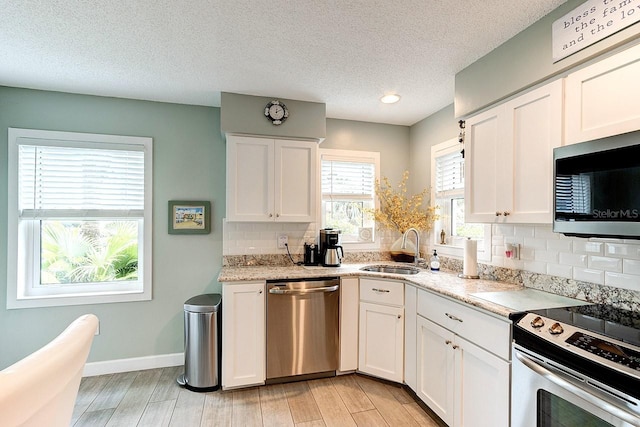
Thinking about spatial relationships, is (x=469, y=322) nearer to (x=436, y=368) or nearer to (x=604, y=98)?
(x=436, y=368)

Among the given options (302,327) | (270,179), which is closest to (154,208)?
(270,179)

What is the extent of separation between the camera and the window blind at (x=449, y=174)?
288 centimetres

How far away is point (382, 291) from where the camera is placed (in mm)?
2600

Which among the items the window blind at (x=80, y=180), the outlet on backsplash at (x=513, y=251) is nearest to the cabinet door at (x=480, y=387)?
the outlet on backsplash at (x=513, y=251)

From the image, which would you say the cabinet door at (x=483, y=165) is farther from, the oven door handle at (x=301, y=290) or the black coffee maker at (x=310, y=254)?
the black coffee maker at (x=310, y=254)

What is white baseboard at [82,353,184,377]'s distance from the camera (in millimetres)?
2776

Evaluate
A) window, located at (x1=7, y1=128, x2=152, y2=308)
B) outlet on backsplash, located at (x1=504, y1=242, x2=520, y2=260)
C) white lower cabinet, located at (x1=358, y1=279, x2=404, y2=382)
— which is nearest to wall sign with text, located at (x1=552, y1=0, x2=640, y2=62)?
outlet on backsplash, located at (x1=504, y1=242, x2=520, y2=260)

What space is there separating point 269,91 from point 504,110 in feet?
6.01

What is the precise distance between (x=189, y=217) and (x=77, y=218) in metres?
0.95

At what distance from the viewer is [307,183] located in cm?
298

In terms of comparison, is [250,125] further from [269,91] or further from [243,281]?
[243,281]

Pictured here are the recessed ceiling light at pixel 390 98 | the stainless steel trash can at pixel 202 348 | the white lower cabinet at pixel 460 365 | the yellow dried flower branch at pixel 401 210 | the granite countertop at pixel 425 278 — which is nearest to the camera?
the white lower cabinet at pixel 460 365

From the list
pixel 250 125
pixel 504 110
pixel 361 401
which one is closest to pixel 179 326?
pixel 361 401

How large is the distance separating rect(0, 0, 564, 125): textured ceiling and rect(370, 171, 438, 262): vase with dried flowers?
3.42ft
